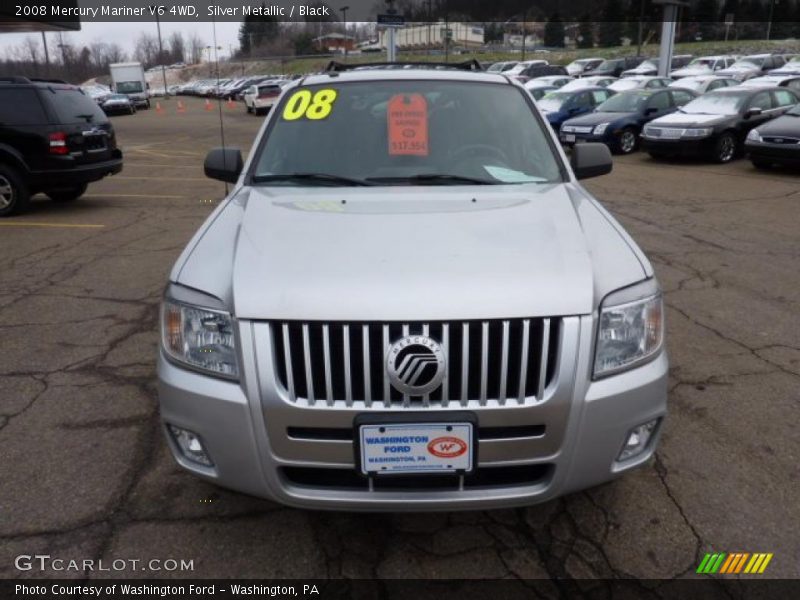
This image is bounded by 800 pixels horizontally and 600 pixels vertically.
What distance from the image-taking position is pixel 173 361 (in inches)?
91.0

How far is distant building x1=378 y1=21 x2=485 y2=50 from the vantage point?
59312mm

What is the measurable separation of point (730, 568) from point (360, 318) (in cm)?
168

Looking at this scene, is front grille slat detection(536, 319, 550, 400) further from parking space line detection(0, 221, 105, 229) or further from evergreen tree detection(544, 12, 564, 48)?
evergreen tree detection(544, 12, 564, 48)

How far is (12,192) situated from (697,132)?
12.1 m

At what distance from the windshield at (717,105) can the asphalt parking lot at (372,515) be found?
8710 millimetres

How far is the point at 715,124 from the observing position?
42.8 ft

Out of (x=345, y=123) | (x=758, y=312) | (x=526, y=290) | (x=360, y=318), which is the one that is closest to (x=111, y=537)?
(x=360, y=318)

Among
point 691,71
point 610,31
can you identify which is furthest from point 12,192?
point 610,31

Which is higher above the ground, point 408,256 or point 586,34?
point 586,34

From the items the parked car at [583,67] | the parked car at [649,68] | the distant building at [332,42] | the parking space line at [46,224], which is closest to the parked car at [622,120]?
the parking space line at [46,224]

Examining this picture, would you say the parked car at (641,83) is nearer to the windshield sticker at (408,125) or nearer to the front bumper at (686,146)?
the front bumper at (686,146)

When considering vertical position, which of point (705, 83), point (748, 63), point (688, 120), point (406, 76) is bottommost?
point (688, 120)

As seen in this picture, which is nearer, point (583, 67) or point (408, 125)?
point (408, 125)

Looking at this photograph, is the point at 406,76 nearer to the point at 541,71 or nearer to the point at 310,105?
the point at 310,105
